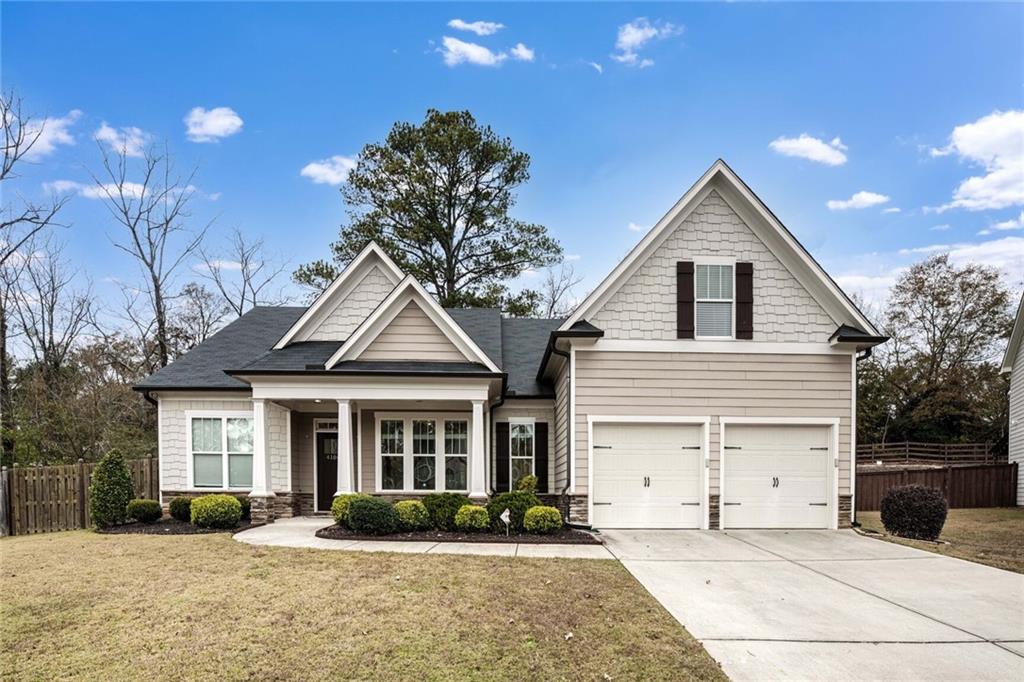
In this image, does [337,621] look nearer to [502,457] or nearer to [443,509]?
[443,509]

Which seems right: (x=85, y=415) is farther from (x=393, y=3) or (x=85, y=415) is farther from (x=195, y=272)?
(x=393, y=3)

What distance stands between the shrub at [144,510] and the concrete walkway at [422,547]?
3.21 metres

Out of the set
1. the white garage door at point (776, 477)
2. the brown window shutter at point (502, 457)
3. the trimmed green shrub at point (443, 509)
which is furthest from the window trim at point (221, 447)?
the white garage door at point (776, 477)

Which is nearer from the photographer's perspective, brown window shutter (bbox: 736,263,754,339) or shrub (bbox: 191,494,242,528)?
shrub (bbox: 191,494,242,528)

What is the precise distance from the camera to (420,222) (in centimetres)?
2766

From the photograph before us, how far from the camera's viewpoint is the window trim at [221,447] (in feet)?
46.8

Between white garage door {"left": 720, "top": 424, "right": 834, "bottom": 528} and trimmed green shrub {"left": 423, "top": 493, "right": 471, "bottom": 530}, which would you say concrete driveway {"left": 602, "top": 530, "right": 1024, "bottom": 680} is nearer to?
white garage door {"left": 720, "top": 424, "right": 834, "bottom": 528}

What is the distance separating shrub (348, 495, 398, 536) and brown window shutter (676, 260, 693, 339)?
673 cm

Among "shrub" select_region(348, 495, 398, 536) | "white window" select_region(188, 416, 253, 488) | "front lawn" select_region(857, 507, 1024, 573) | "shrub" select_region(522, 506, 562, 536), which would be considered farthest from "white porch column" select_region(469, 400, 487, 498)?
"front lawn" select_region(857, 507, 1024, 573)

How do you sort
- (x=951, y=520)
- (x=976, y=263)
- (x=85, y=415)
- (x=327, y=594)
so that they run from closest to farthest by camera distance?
(x=327, y=594)
(x=951, y=520)
(x=85, y=415)
(x=976, y=263)

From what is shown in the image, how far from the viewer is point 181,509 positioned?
42.7 ft

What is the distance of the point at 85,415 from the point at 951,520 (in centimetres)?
2555

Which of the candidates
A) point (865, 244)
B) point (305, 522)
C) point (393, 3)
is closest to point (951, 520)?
point (865, 244)

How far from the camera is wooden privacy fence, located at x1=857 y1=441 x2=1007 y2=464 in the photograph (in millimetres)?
32719
